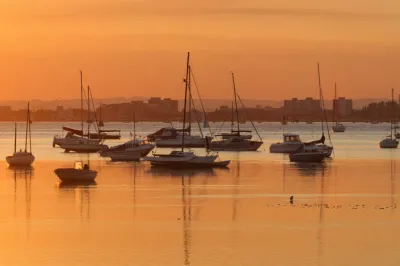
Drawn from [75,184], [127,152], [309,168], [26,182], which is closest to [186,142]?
[127,152]

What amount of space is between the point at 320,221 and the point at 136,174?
4013 centimetres

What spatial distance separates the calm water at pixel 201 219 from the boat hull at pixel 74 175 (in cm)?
154

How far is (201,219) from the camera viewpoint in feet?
174

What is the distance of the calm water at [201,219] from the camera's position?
40156 millimetres

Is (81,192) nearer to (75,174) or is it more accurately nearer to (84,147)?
(75,174)

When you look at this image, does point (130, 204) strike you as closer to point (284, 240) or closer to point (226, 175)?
point (284, 240)

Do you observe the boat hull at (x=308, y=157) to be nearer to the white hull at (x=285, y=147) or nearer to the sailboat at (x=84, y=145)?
the white hull at (x=285, y=147)

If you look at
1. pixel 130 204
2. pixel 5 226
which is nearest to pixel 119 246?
pixel 5 226

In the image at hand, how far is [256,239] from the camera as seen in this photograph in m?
44.8

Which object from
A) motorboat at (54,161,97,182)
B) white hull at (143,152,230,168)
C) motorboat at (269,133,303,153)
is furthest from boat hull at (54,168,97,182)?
motorboat at (269,133,303,153)

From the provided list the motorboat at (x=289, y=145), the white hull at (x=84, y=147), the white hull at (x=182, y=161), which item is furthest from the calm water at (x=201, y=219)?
the white hull at (x=84, y=147)

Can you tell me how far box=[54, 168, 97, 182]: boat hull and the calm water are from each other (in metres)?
1.54

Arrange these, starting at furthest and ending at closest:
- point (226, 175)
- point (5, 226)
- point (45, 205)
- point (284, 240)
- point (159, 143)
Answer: point (159, 143), point (226, 175), point (45, 205), point (5, 226), point (284, 240)

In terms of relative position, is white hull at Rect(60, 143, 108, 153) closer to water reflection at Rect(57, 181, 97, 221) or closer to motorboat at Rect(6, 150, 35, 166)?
motorboat at Rect(6, 150, 35, 166)
